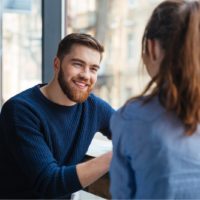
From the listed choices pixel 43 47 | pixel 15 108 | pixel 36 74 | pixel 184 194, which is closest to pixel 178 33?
pixel 184 194

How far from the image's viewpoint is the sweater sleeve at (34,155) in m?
1.36

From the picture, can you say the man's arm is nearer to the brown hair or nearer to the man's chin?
the man's chin

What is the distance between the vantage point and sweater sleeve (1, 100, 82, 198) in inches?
53.6

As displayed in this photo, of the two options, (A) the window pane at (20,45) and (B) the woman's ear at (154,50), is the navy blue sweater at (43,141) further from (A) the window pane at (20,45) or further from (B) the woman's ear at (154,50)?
(A) the window pane at (20,45)

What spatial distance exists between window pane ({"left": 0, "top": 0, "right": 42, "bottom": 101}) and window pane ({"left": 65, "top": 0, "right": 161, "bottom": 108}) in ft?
1.13

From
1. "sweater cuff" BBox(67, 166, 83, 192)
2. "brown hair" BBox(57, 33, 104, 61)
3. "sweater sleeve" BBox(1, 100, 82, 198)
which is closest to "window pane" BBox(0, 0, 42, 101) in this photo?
"brown hair" BBox(57, 33, 104, 61)

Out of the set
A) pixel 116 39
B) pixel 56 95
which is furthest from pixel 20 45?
pixel 56 95

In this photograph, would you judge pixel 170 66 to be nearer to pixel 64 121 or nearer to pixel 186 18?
pixel 186 18

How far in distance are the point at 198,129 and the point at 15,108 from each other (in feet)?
2.35

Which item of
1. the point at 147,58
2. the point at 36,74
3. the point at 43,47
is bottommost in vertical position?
the point at 36,74

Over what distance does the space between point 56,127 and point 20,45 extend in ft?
4.12

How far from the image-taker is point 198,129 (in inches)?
38.0

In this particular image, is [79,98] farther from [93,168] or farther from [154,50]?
[154,50]

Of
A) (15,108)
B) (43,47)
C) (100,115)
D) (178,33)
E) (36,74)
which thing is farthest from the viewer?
(36,74)
